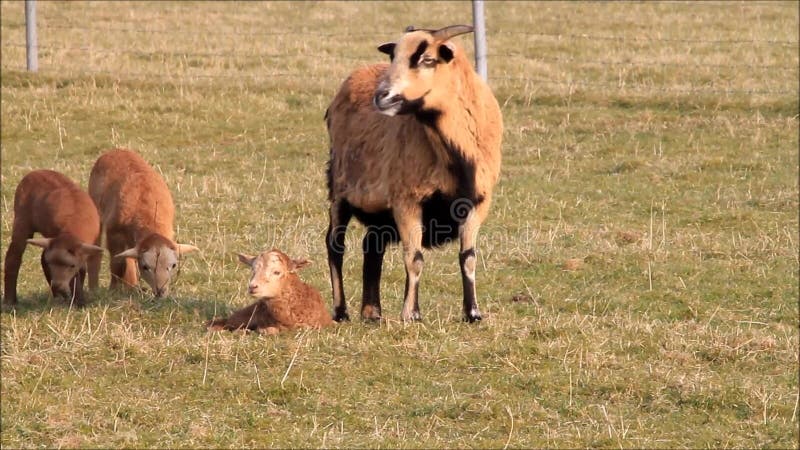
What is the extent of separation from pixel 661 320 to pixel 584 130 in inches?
313

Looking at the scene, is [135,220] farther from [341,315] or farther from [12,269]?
[341,315]

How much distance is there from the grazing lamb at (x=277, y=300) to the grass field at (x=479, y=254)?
0.67ft

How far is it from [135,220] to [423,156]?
10.8 feet

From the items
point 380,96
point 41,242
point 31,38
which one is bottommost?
point 41,242

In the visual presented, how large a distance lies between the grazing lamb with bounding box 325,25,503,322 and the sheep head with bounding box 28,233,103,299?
230 centimetres

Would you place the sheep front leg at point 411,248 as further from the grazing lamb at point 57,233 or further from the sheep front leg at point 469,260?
the grazing lamb at point 57,233

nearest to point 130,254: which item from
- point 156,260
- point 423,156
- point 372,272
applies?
point 156,260

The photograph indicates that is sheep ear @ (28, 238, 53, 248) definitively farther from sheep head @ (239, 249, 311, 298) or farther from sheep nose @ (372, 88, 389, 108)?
sheep nose @ (372, 88, 389, 108)

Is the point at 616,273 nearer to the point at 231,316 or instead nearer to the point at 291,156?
the point at 231,316

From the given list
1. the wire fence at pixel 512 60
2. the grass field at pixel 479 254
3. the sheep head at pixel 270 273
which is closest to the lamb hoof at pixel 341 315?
the grass field at pixel 479 254

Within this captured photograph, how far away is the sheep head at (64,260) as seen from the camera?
1138 cm

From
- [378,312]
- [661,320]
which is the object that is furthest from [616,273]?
[378,312]

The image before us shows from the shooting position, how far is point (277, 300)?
10.2 metres

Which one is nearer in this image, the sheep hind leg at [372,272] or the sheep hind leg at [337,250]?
the sheep hind leg at [372,272]
